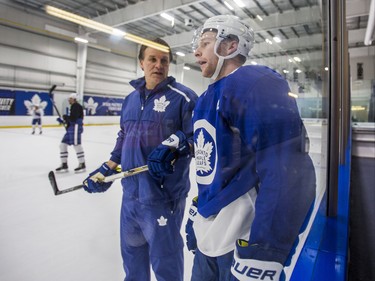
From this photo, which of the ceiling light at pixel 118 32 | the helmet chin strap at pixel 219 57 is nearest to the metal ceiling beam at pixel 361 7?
the helmet chin strap at pixel 219 57

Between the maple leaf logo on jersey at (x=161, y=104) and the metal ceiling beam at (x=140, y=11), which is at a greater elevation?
the metal ceiling beam at (x=140, y=11)

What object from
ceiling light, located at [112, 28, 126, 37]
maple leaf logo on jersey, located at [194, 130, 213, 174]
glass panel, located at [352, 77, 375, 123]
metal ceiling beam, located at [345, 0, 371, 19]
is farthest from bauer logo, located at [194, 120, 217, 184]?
glass panel, located at [352, 77, 375, 123]

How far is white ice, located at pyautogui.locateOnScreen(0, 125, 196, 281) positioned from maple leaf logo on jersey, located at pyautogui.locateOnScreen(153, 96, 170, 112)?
0.10 metres

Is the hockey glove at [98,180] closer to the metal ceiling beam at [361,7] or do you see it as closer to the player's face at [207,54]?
the player's face at [207,54]

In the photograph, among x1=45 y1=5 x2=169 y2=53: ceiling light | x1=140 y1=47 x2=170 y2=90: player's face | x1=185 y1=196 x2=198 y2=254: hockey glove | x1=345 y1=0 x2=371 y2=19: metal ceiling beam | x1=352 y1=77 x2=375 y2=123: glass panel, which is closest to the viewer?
x1=45 y1=5 x2=169 y2=53: ceiling light

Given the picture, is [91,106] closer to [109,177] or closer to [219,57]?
[109,177]

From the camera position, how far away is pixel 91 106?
56 centimetres

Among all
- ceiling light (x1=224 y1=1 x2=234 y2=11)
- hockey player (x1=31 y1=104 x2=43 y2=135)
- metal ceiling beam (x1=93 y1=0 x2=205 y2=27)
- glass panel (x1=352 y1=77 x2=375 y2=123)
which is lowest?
hockey player (x1=31 y1=104 x2=43 y2=135)

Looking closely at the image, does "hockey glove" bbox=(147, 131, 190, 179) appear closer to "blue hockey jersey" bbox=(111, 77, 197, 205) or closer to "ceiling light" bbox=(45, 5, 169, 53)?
"blue hockey jersey" bbox=(111, 77, 197, 205)

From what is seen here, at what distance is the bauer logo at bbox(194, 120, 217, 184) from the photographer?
52cm

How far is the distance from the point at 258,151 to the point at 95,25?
336 millimetres

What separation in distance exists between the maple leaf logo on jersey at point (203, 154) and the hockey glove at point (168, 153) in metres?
0.05

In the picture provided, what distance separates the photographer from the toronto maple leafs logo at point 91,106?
1.80 ft

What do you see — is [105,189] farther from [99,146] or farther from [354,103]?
[354,103]
